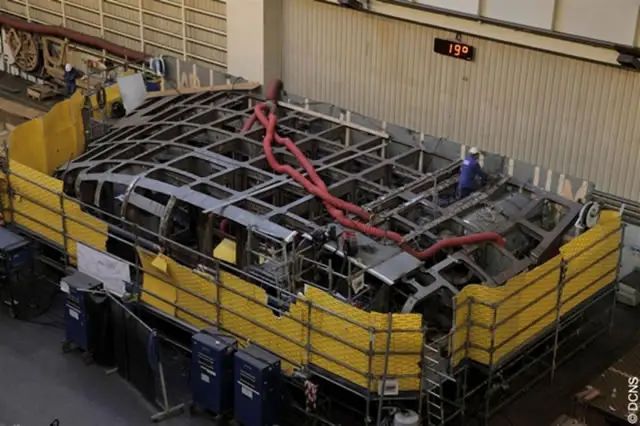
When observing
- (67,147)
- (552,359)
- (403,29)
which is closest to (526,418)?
(552,359)

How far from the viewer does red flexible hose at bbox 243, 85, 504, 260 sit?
50.6 feet

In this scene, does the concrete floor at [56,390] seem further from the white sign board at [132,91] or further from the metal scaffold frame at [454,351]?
the white sign board at [132,91]

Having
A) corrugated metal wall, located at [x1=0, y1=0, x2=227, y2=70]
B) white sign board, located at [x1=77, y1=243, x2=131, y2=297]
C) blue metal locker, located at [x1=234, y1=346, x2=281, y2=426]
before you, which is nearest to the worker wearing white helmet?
corrugated metal wall, located at [x1=0, y1=0, x2=227, y2=70]

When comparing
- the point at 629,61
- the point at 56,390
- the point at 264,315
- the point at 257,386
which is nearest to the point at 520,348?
the point at 264,315

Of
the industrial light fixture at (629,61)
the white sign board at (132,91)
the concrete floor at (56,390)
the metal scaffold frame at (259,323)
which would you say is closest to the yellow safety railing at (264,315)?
the metal scaffold frame at (259,323)

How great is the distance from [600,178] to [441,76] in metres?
3.75

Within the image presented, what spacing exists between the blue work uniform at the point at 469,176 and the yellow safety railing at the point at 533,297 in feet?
7.63

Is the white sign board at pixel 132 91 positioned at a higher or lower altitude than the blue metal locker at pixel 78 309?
higher

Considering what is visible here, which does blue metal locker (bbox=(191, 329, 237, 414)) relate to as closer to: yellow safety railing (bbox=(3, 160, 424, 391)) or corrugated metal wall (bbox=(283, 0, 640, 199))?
yellow safety railing (bbox=(3, 160, 424, 391))

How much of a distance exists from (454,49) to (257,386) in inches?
322

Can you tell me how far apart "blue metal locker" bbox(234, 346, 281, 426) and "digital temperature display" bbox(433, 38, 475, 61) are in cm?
757

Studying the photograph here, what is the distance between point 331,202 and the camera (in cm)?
1652

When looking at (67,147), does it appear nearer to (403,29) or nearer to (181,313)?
(181,313)

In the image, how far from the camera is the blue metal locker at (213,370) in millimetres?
14326
